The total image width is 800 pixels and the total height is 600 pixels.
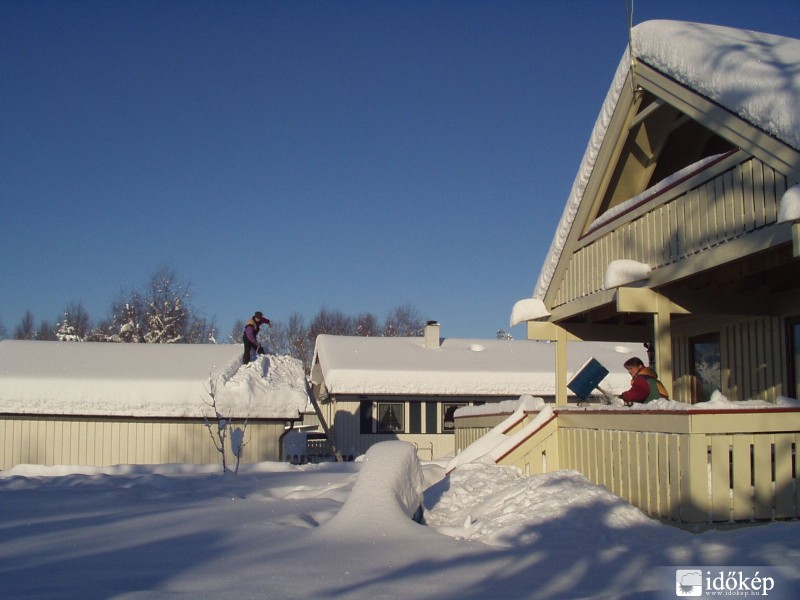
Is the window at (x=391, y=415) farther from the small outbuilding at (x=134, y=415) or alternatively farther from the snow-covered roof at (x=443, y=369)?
the small outbuilding at (x=134, y=415)

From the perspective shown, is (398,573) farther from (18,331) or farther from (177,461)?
(18,331)

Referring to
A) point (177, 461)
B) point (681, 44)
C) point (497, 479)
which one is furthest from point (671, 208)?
point (177, 461)

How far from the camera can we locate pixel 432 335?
3288cm

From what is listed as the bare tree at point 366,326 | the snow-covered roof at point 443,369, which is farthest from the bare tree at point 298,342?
the snow-covered roof at point 443,369

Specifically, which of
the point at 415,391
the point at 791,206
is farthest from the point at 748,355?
the point at 415,391

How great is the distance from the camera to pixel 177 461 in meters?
24.8

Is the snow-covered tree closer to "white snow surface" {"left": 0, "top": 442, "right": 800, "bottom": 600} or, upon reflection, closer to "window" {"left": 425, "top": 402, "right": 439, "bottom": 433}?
"window" {"left": 425, "top": 402, "right": 439, "bottom": 433}

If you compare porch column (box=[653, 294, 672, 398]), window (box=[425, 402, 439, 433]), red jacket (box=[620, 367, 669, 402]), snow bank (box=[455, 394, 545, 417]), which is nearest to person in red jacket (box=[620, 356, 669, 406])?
red jacket (box=[620, 367, 669, 402])

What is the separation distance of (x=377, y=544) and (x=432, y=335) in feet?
86.9

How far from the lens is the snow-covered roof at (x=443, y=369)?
2822cm

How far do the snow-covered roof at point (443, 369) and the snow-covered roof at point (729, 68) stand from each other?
1759 centimetres

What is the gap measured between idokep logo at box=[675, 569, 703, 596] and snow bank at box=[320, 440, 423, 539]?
2210 millimetres

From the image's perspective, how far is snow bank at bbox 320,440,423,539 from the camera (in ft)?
22.7

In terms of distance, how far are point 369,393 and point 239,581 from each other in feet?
75.4
